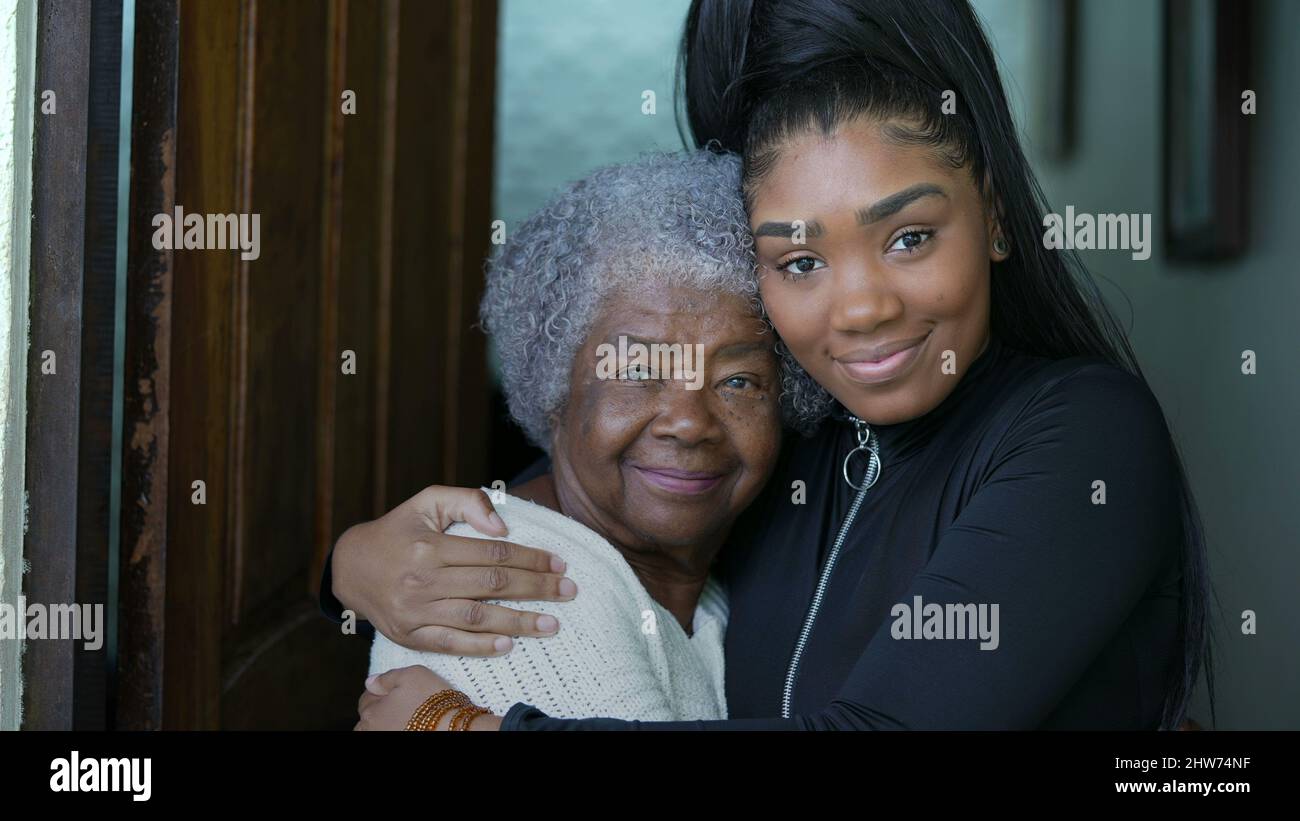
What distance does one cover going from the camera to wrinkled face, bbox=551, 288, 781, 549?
1.47m

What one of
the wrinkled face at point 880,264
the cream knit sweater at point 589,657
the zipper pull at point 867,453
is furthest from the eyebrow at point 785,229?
the cream knit sweater at point 589,657

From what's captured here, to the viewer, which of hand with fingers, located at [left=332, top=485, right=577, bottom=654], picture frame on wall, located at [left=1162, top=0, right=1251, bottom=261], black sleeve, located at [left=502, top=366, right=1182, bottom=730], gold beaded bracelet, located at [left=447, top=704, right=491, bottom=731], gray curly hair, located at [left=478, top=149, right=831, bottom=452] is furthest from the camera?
picture frame on wall, located at [left=1162, top=0, right=1251, bottom=261]

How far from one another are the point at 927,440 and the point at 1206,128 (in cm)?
157

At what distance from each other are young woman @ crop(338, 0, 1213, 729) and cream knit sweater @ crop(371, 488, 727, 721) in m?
0.04

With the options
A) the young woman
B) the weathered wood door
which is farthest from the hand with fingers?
the weathered wood door

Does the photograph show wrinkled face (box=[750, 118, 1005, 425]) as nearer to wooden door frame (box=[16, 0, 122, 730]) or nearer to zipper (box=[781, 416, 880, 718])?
zipper (box=[781, 416, 880, 718])

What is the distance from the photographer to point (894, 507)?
4.71ft

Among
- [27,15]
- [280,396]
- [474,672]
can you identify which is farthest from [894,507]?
[27,15]

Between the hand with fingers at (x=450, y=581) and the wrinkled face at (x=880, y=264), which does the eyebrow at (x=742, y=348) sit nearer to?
the wrinkled face at (x=880, y=264)

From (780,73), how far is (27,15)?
90cm

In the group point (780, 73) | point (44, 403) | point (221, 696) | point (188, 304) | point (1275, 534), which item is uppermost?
point (780, 73)

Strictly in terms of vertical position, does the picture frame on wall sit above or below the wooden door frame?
above
